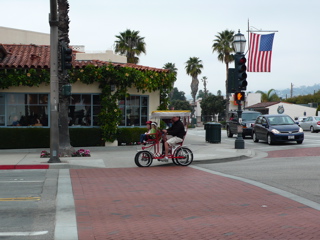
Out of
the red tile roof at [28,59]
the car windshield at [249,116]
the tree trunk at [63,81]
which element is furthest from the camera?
the car windshield at [249,116]

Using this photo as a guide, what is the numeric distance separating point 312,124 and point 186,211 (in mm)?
37738

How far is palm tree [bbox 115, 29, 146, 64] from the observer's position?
51.4 m

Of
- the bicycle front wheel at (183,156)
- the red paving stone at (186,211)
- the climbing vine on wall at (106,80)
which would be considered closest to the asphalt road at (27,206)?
the red paving stone at (186,211)

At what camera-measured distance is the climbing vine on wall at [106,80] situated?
22812mm

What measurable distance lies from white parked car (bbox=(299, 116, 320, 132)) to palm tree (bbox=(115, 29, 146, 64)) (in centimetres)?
1804

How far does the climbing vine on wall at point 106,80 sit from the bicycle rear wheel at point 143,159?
794 cm

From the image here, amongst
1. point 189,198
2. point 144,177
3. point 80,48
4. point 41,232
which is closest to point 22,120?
point 144,177

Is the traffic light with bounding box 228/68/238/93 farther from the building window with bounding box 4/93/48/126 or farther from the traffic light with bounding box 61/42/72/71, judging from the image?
the building window with bounding box 4/93/48/126

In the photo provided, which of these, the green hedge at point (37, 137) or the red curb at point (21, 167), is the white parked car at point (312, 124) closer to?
the green hedge at point (37, 137)

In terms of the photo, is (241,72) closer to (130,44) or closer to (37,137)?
(37,137)

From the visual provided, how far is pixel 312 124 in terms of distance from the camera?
4381 cm

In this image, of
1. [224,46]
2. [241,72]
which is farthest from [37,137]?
[224,46]

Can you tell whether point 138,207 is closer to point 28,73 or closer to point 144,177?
point 144,177

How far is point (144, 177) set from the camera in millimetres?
13453
